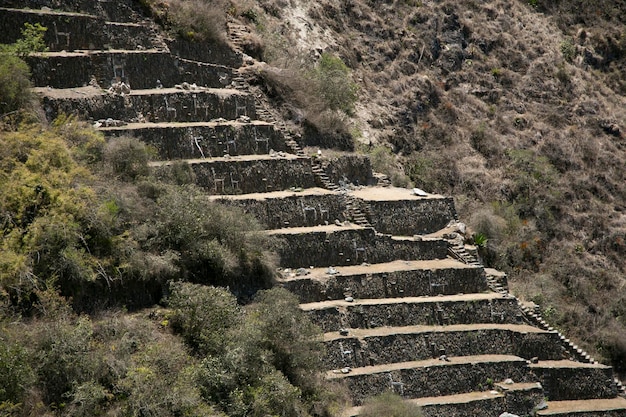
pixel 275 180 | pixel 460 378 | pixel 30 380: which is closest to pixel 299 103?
pixel 275 180

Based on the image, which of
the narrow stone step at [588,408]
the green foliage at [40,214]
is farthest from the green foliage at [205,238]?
the narrow stone step at [588,408]

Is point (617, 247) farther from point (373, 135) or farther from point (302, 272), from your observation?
point (302, 272)

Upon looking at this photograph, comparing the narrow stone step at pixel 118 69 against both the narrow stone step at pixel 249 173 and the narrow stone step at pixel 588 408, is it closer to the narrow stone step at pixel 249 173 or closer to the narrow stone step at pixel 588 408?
the narrow stone step at pixel 249 173

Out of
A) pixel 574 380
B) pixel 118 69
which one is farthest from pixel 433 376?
pixel 118 69

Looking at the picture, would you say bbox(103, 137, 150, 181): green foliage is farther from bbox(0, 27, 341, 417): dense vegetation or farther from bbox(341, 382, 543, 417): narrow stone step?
bbox(341, 382, 543, 417): narrow stone step

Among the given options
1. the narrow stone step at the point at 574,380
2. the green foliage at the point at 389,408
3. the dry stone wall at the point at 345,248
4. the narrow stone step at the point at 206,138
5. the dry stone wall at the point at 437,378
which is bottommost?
the narrow stone step at the point at 574,380

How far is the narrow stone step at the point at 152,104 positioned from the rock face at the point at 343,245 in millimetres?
43

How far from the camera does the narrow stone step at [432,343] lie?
31984mm

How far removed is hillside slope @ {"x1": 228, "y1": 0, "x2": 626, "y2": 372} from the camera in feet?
150

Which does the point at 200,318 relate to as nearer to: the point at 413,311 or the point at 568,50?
the point at 413,311

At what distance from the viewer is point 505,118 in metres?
54.1

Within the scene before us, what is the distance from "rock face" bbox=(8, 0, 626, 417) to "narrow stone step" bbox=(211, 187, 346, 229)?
45mm

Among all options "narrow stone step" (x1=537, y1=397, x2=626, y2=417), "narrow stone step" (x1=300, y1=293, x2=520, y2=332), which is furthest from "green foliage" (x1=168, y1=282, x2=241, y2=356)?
"narrow stone step" (x1=537, y1=397, x2=626, y2=417)

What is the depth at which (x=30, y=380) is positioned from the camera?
76.7 feet
